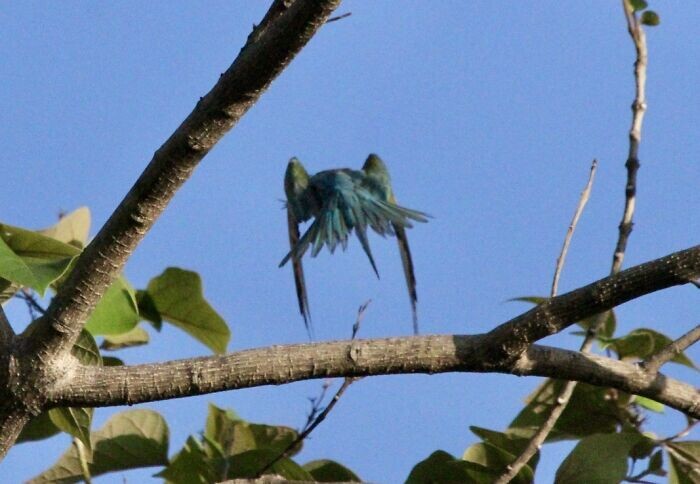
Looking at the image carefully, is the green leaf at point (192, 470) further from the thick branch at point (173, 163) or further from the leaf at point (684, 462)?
the leaf at point (684, 462)

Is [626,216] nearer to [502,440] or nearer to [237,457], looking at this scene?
[502,440]

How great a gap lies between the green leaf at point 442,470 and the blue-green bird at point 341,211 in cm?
127

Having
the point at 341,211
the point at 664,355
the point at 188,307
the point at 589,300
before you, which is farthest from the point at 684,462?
the point at 341,211

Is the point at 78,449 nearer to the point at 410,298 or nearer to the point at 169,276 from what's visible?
the point at 169,276

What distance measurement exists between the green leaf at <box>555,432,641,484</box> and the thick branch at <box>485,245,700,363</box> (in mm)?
566

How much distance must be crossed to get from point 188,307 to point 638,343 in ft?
4.25

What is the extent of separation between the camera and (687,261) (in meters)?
2.14

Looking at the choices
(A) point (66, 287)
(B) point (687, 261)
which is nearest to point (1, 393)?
(A) point (66, 287)

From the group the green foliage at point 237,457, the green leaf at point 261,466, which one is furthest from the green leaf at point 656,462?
the green leaf at point 261,466

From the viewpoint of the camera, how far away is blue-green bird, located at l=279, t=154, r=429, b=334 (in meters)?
4.59

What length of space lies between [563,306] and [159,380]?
34.2 inches

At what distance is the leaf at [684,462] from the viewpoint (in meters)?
2.79

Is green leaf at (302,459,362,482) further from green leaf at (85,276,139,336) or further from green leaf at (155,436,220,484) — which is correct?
green leaf at (85,276,139,336)

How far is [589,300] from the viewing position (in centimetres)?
216
